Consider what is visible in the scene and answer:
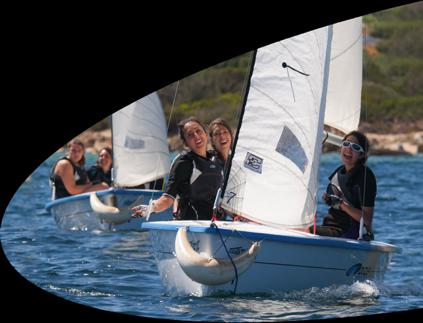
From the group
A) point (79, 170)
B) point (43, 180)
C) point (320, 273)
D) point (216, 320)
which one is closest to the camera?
point (216, 320)

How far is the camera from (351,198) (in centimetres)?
1141

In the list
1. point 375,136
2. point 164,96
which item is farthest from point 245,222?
point 164,96

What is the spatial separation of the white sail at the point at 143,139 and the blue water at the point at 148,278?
55.3 inches

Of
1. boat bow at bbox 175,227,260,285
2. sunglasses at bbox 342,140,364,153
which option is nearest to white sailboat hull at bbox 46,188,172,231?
sunglasses at bbox 342,140,364,153

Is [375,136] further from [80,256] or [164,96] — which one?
[80,256]

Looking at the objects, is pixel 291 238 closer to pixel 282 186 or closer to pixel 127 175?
pixel 282 186

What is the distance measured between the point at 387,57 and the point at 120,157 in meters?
47.5

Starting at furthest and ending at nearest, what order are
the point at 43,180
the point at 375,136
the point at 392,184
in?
the point at 375,136, the point at 43,180, the point at 392,184

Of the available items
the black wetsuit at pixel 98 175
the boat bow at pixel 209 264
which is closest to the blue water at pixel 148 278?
the boat bow at pixel 209 264

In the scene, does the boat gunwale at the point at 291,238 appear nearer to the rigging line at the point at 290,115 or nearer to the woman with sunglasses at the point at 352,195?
the woman with sunglasses at the point at 352,195

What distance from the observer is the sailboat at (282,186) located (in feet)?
35.4

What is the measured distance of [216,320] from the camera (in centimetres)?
1007

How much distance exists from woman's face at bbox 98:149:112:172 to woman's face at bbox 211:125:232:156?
7.46 metres

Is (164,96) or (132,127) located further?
(164,96)
